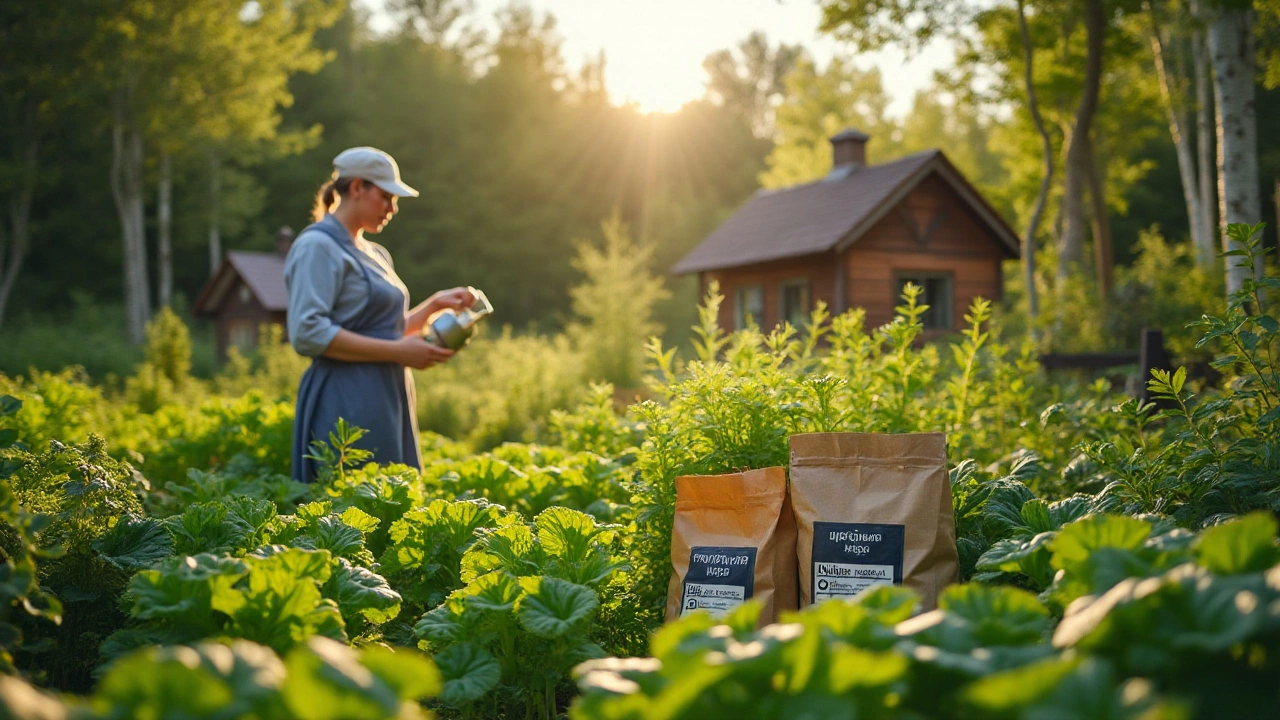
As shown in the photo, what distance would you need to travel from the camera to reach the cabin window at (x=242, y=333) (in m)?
28.0

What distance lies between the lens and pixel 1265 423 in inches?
80.6

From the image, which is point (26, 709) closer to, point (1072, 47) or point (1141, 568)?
point (1141, 568)

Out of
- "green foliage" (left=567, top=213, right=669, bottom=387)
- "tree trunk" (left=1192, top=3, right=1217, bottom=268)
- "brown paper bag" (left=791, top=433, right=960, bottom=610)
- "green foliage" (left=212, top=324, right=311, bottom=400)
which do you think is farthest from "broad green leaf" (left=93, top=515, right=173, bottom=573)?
"tree trunk" (left=1192, top=3, right=1217, bottom=268)

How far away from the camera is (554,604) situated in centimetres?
184

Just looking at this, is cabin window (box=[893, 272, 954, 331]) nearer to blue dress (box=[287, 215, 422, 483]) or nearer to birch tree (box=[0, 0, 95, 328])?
blue dress (box=[287, 215, 422, 483])

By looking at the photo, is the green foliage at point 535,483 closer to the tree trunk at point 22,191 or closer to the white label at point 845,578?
the white label at point 845,578

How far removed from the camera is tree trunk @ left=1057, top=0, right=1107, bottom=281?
13.5 metres

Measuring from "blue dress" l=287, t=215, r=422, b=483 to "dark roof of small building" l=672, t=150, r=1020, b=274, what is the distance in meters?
12.5

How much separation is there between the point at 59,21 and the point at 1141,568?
24261 mm

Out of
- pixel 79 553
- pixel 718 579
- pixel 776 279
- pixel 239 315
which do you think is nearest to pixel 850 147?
pixel 776 279

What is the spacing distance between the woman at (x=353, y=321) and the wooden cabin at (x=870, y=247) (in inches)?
495

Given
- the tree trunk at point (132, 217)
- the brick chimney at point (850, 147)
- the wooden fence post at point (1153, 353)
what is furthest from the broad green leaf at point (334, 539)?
the tree trunk at point (132, 217)

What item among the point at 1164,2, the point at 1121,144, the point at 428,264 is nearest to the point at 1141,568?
the point at 1164,2

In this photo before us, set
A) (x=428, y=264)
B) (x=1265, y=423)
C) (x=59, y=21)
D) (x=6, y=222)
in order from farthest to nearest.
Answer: (x=428, y=264)
(x=6, y=222)
(x=59, y=21)
(x=1265, y=423)
